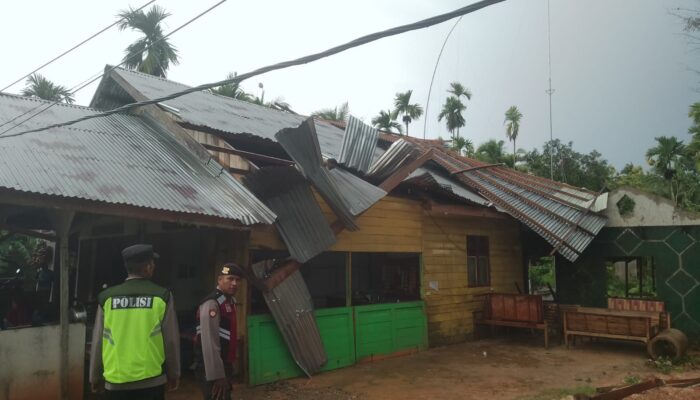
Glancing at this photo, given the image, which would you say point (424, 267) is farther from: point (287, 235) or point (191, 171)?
point (191, 171)

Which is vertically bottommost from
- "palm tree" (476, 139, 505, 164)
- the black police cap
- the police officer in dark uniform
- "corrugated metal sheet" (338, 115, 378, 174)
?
the police officer in dark uniform

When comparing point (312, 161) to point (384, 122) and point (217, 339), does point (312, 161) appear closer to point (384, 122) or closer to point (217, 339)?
point (217, 339)

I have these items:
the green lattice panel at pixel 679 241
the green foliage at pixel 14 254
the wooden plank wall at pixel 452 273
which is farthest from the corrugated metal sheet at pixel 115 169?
the green lattice panel at pixel 679 241

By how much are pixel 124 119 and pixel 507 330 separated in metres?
10.3

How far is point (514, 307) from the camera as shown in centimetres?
1107

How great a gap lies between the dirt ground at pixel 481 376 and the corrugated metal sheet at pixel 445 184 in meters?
3.36

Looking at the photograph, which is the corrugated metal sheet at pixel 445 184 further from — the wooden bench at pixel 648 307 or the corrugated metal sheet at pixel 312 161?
the wooden bench at pixel 648 307

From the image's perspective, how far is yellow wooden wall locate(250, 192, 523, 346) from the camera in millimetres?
9188

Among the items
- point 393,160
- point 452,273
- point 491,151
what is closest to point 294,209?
point 393,160

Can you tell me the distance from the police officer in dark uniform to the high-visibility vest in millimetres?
796

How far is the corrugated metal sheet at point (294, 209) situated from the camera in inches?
292

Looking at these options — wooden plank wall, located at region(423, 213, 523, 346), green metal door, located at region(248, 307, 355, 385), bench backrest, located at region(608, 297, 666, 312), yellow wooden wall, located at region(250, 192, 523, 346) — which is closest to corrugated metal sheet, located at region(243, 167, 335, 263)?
yellow wooden wall, located at region(250, 192, 523, 346)

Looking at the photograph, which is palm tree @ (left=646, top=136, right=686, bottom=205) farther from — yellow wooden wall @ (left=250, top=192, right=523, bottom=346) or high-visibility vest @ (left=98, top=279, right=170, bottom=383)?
high-visibility vest @ (left=98, top=279, right=170, bottom=383)

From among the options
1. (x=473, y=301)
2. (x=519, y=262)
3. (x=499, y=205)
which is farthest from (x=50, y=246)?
(x=519, y=262)
